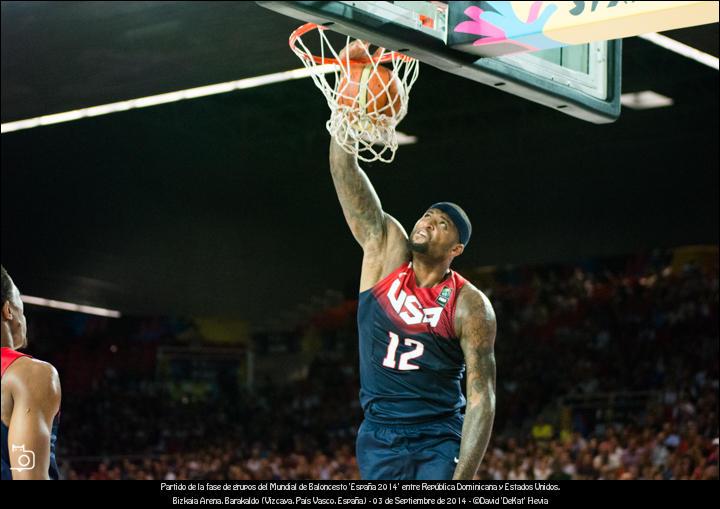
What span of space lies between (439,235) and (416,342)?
579 millimetres

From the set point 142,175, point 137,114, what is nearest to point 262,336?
point 142,175

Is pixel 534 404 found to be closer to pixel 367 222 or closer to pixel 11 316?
pixel 367 222

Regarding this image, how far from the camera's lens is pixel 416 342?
18.1ft

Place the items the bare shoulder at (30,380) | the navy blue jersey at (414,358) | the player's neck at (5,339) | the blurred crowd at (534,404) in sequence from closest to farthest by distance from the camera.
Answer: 1. the bare shoulder at (30,380)
2. the player's neck at (5,339)
3. the navy blue jersey at (414,358)
4. the blurred crowd at (534,404)

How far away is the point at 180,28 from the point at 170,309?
12395 mm

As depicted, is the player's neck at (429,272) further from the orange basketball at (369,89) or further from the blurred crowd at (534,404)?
the blurred crowd at (534,404)

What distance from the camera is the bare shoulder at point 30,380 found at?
401 cm

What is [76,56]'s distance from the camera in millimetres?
12898

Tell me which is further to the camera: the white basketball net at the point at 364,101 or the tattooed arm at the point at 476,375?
the white basketball net at the point at 364,101

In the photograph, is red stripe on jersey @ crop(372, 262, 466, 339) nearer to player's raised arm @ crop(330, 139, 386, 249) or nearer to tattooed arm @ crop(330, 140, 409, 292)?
tattooed arm @ crop(330, 140, 409, 292)

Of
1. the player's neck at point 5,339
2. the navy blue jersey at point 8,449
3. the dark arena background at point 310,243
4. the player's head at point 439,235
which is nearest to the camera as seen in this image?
the navy blue jersey at point 8,449

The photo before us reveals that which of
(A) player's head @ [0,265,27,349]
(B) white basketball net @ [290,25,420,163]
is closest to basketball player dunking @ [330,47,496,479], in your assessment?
(B) white basketball net @ [290,25,420,163]
